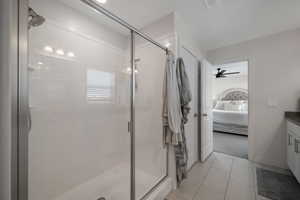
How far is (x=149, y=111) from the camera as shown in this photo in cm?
188

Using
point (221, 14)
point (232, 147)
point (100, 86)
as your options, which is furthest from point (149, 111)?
point (232, 147)

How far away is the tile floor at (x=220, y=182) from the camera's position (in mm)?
1542

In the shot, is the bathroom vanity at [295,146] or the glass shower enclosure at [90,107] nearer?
the glass shower enclosure at [90,107]

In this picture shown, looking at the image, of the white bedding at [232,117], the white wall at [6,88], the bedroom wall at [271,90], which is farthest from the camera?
the white bedding at [232,117]

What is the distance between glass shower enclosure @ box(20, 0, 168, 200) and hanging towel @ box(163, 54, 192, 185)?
0.18m

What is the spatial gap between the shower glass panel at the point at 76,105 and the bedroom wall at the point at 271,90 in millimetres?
2398

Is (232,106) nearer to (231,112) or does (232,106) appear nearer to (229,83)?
(229,83)

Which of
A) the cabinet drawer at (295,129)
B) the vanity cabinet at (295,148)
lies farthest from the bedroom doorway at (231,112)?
the cabinet drawer at (295,129)

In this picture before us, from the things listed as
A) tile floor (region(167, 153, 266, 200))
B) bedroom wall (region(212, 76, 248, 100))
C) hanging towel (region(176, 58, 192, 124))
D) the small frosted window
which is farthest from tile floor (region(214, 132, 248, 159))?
bedroom wall (region(212, 76, 248, 100))

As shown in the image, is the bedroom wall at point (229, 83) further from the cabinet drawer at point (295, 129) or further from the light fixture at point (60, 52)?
the light fixture at point (60, 52)

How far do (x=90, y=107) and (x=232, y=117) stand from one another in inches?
179

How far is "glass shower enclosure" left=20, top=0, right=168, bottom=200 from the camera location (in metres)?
1.36

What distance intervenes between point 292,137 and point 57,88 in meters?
3.22

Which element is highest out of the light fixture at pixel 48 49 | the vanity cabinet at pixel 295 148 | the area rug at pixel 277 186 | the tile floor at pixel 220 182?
the light fixture at pixel 48 49
